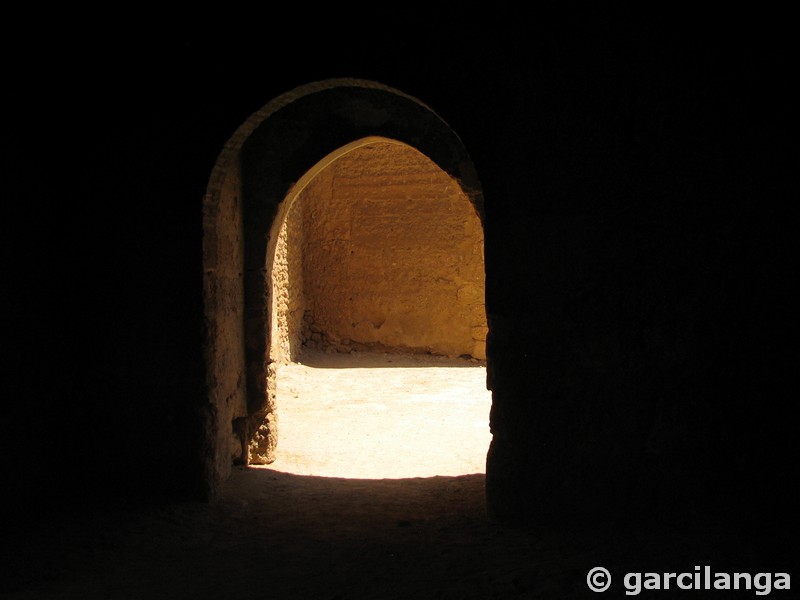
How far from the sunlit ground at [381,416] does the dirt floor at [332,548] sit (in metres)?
0.74

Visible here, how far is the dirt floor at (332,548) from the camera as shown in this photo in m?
2.60

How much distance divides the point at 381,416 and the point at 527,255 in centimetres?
431

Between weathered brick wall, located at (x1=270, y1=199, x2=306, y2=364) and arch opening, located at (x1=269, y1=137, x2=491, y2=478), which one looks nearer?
weathered brick wall, located at (x1=270, y1=199, x2=306, y2=364)

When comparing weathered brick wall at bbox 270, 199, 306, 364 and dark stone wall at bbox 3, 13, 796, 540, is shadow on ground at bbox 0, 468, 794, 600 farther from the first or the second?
weathered brick wall at bbox 270, 199, 306, 364

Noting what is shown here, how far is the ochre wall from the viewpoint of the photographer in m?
10.7

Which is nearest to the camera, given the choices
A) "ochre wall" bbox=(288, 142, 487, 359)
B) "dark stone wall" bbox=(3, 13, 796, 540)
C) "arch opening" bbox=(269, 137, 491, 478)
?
"dark stone wall" bbox=(3, 13, 796, 540)

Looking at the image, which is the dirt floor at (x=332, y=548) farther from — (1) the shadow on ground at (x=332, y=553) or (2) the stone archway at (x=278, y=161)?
(2) the stone archway at (x=278, y=161)

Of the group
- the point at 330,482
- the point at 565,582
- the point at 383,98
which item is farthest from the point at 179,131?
the point at 565,582

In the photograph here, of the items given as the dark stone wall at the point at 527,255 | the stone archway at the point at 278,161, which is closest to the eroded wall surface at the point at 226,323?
the stone archway at the point at 278,161

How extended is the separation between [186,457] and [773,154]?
9.49 feet

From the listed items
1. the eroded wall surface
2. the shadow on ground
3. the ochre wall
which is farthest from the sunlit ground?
the shadow on ground

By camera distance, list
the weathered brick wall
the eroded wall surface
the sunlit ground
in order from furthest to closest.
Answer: the weathered brick wall < the sunlit ground < the eroded wall surface

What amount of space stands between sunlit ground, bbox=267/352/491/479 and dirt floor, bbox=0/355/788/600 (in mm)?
739

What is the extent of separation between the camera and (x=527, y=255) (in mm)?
3049
